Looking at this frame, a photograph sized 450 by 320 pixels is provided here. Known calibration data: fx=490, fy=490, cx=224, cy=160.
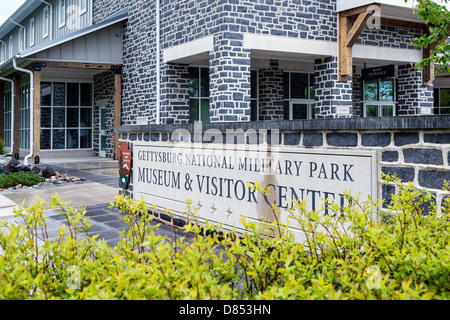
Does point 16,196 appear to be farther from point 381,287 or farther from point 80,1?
point 80,1

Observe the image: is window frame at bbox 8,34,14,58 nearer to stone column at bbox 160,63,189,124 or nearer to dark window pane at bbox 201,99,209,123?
dark window pane at bbox 201,99,209,123

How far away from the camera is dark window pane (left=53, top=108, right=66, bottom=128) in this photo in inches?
793

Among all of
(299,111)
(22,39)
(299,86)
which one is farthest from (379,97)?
(22,39)

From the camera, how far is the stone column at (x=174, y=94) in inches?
551

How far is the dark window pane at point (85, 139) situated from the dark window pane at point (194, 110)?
7.35 metres

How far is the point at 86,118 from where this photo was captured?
20.8 metres

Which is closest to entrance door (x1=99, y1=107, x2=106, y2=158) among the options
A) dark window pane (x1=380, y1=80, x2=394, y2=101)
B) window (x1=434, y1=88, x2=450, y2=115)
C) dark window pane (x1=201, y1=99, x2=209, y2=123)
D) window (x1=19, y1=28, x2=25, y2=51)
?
dark window pane (x1=201, y1=99, x2=209, y2=123)

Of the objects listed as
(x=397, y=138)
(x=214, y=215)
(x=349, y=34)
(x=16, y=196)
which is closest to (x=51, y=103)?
(x=16, y=196)

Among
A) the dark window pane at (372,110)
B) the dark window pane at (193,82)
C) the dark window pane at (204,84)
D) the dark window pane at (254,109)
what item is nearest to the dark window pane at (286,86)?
the dark window pane at (254,109)

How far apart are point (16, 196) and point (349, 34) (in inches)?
346

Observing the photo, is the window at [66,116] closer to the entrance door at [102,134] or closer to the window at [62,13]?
the entrance door at [102,134]

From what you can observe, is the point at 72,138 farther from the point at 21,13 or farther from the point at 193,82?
the point at 21,13

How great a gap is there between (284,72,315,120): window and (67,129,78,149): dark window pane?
9.06 meters

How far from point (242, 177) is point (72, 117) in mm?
16460
